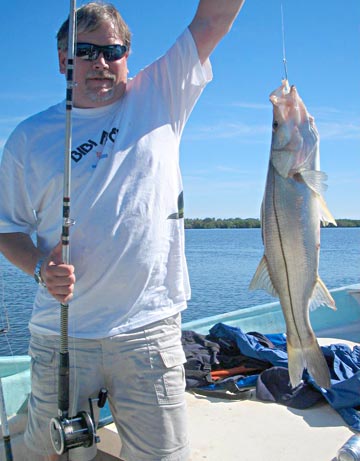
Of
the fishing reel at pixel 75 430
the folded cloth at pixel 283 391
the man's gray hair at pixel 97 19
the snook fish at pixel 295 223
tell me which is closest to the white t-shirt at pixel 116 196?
the man's gray hair at pixel 97 19

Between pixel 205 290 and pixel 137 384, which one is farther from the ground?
pixel 137 384

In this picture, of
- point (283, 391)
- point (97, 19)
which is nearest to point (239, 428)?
point (283, 391)

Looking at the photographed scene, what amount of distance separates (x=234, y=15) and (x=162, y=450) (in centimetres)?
222

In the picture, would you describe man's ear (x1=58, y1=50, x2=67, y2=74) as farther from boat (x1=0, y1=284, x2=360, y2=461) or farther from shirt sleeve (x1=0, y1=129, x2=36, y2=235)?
boat (x1=0, y1=284, x2=360, y2=461)

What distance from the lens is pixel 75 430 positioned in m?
2.60

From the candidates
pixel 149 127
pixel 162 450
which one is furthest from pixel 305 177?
pixel 162 450

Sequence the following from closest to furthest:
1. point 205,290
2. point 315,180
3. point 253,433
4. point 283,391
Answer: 1. point 315,180
2. point 253,433
3. point 283,391
4. point 205,290

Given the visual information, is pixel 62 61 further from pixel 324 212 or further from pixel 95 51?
pixel 324 212

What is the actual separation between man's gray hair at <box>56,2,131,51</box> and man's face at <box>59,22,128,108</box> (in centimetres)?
3

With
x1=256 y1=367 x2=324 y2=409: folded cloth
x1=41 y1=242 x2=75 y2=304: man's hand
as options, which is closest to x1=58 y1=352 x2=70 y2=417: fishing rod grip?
x1=41 y1=242 x2=75 y2=304: man's hand

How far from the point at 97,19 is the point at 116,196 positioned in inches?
39.4

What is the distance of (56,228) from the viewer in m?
2.75

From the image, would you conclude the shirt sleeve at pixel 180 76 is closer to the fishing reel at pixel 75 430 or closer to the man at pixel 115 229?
the man at pixel 115 229

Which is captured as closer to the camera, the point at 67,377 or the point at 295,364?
the point at 295,364
